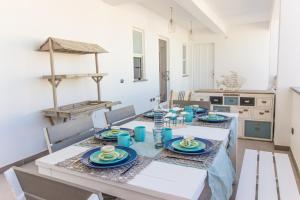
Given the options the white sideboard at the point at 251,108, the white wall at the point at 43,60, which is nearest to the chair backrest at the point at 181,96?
the white sideboard at the point at 251,108

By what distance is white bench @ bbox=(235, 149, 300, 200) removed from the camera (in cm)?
162

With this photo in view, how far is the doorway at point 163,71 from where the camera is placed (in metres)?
6.70

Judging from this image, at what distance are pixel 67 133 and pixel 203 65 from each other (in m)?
7.33

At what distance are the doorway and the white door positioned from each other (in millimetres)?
2051

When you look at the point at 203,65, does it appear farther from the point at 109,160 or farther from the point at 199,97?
the point at 109,160

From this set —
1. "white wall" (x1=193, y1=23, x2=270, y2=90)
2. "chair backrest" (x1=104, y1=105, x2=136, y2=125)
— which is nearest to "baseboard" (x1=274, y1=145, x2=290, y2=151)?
"chair backrest" (x1=104, y1=105, x2=136, y2=125)

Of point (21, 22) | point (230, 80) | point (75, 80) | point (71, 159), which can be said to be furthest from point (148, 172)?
point (230, 80)

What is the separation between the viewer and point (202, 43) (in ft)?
27.0

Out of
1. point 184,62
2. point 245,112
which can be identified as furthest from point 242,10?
point 245,112

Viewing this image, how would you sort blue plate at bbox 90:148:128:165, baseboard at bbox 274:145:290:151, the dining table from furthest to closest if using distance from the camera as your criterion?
baseboard at bbox 274:145:290:151
blue plate at bbox 90:148:128:165
the dining table

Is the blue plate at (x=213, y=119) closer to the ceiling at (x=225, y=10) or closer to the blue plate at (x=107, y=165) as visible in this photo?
the blue plate at (x=107, y=165)

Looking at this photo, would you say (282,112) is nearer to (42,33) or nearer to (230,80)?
(230,80)

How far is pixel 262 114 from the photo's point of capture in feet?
11.8

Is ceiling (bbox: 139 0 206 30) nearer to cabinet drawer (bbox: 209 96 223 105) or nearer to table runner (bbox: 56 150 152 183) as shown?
cabinet drawer (bbox: 209 96 223 105)
